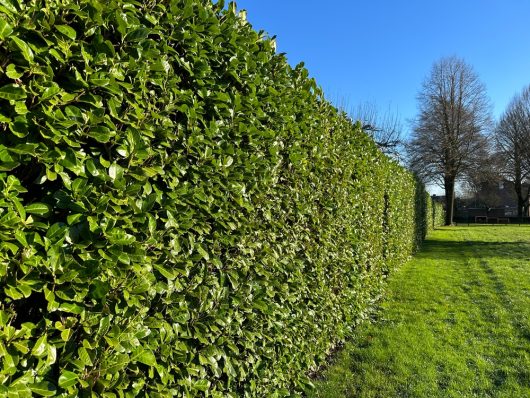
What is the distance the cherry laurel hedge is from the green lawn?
106 cm

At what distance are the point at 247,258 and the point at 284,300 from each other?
2.45 ft

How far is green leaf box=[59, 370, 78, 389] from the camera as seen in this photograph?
1530 millimetres

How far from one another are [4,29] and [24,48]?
0.08 meters

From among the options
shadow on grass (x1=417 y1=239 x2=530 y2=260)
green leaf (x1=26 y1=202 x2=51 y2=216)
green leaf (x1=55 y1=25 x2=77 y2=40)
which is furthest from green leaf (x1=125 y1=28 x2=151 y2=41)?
shadow on grass (x1=417 y1=239 x2=530 y2=260)

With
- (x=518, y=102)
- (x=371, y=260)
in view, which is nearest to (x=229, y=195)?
(x=371, y=260)

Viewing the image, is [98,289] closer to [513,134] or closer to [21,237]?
[21,237]

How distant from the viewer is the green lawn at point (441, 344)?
13.3ft

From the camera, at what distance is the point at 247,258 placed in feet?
9.46

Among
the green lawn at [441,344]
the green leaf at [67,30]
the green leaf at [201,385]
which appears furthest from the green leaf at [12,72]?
the green lawn at [441,344]

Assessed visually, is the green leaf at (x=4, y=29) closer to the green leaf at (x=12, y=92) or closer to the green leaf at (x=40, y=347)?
the green leaf at (x=12, y=92)

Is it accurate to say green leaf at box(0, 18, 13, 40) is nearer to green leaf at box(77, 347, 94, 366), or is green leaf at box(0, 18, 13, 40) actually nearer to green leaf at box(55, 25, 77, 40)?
green leaf at box(55, 25, 77, 40)

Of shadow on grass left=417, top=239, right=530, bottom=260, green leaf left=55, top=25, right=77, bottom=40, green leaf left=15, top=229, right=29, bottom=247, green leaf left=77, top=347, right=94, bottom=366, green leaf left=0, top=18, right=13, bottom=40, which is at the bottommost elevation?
shadow on grass left=417, top=239, right=530, bottom=260

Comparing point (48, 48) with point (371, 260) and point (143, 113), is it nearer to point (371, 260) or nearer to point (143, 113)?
point (143, 113)

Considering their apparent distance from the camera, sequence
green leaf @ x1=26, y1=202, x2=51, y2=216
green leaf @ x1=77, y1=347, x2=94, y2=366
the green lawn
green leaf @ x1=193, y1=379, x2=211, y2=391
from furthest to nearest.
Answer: the green lawn < green leaf @ x1=193, y1=379, x2=211, y2=391 < green leaf @ x1=77, y1=347, x2=94, y2=366 < green leaf @ x1=26, y1=202, x2=51, y2=216
